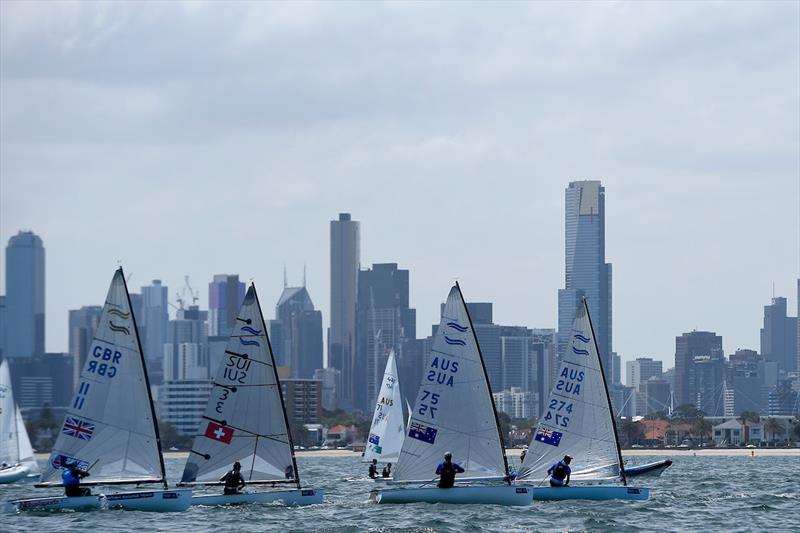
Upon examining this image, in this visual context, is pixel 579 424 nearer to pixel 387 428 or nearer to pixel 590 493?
pixel 590 493

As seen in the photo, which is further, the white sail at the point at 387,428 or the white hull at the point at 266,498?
the white sail at the point at 387,428

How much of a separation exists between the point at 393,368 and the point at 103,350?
40451mm

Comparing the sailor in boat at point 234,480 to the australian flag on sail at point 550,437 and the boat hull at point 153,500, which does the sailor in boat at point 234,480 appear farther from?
the australian flag on sail at point 550,437

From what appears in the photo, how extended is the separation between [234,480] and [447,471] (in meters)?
7.59

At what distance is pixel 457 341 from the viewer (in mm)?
58156

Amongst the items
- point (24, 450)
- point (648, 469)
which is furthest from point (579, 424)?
point (24, 450)

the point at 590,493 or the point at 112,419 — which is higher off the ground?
the point at 112,419

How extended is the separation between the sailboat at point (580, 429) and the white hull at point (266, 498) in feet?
29.9

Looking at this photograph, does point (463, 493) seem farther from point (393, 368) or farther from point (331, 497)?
point (393, 368)

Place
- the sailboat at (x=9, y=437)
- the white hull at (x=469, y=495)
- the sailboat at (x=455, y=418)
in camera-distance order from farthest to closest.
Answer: the sailboat at (x=9, y=437) < the sailboat at (x=455, y=418) < the white hull at (x=469, y=495)

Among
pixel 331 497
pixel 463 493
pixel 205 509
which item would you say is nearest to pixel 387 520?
pixel 463 493

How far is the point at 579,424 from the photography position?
204 ft

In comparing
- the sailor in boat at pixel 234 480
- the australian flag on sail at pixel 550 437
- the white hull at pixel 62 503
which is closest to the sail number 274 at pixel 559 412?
the australian flag on sail at pixel 550 437

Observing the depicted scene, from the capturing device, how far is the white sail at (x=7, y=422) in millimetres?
103562
